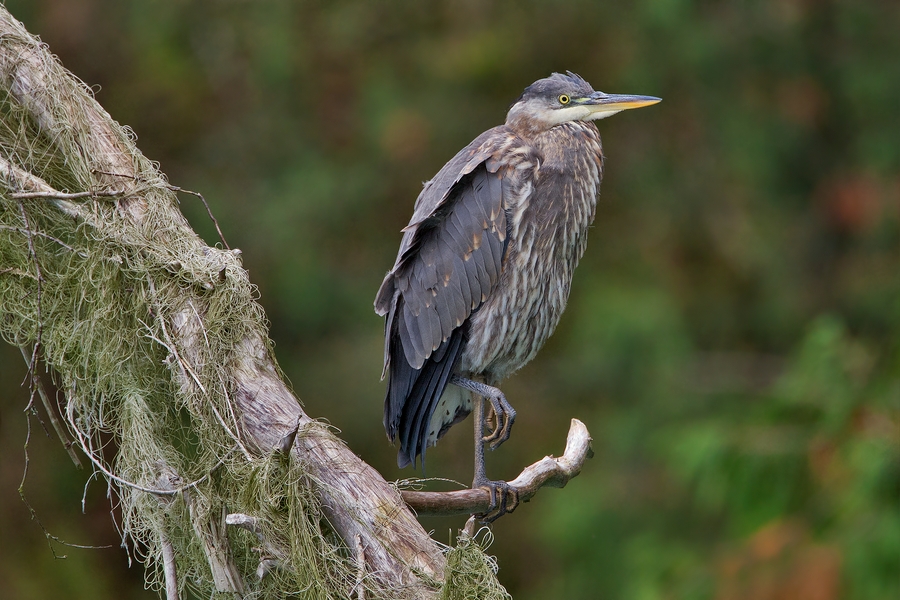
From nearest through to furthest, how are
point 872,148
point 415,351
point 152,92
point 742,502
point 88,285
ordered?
1. point 88,285
2. point 415,351
3. point 742,502
4. point 152,92
5. point 872,148

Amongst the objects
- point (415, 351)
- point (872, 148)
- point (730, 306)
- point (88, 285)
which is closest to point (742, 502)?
point (730, 306)

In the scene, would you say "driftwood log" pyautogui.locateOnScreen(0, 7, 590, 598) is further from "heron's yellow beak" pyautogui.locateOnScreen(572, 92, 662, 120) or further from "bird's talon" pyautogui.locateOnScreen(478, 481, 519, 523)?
"heron's yellow beak" pyautogui.locateOnScreen(572, 92, 662, 120)

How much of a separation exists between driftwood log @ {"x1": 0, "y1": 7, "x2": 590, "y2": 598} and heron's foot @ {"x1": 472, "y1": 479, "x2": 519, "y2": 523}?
0.52ft

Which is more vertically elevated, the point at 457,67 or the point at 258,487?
the point at 457,67

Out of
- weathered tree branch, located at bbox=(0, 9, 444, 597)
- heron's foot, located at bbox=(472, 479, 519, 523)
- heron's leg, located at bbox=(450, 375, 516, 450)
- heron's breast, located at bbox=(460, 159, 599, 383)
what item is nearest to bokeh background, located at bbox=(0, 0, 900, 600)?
heron's breast, located at bbox=(460, 159, 599, 383)

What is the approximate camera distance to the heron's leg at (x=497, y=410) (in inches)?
120

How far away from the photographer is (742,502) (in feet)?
19.5

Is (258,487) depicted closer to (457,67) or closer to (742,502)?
(742,502)

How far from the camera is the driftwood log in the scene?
238cm

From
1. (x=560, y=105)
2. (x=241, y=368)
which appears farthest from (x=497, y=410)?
(x=560, y=105)

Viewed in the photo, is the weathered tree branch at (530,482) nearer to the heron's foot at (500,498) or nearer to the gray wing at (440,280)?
the heron's foot at (500,498)

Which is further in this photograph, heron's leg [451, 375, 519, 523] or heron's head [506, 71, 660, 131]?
heron's head [506, 71, 660, 131]

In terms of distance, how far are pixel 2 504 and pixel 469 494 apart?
411 centimetres

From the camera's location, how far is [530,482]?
9.74ft
